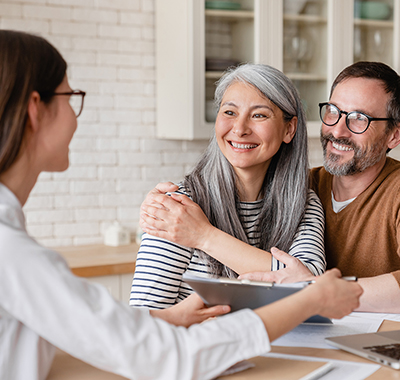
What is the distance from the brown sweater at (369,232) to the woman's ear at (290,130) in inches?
13.6

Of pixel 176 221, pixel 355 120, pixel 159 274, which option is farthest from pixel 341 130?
pixel 159 274

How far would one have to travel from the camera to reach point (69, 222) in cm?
314

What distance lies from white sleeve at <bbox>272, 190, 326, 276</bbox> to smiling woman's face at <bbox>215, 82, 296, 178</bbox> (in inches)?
11.0

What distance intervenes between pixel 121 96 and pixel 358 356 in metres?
2.43

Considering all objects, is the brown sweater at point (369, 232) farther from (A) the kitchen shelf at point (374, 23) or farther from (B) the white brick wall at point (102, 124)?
(A) the kitchen shelf at point (374, 23)

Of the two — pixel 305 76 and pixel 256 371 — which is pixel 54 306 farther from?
pixel 305 76

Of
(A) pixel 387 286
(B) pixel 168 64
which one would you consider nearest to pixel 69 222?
(B) pixel 168 64

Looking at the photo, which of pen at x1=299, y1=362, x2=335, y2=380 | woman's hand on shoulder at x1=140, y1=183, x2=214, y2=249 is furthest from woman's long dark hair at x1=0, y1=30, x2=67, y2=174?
woman's hand on shoulder at x1=140, y1=183, x2=214, y2=249

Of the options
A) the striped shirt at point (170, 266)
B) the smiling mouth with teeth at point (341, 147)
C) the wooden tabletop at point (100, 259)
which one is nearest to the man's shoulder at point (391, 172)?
the smiling mouth with teeth at point (341, 147)

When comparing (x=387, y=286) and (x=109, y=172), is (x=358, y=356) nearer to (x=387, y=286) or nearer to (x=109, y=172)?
(x=387, y=286)

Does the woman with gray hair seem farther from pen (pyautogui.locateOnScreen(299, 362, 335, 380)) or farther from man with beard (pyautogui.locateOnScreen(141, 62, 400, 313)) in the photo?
pen (pyautogui.locateOnScreen(299, 362, 335, 380))

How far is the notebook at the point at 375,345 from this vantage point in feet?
3.53

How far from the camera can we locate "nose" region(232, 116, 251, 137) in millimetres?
1799

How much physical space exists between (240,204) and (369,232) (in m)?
0.49
